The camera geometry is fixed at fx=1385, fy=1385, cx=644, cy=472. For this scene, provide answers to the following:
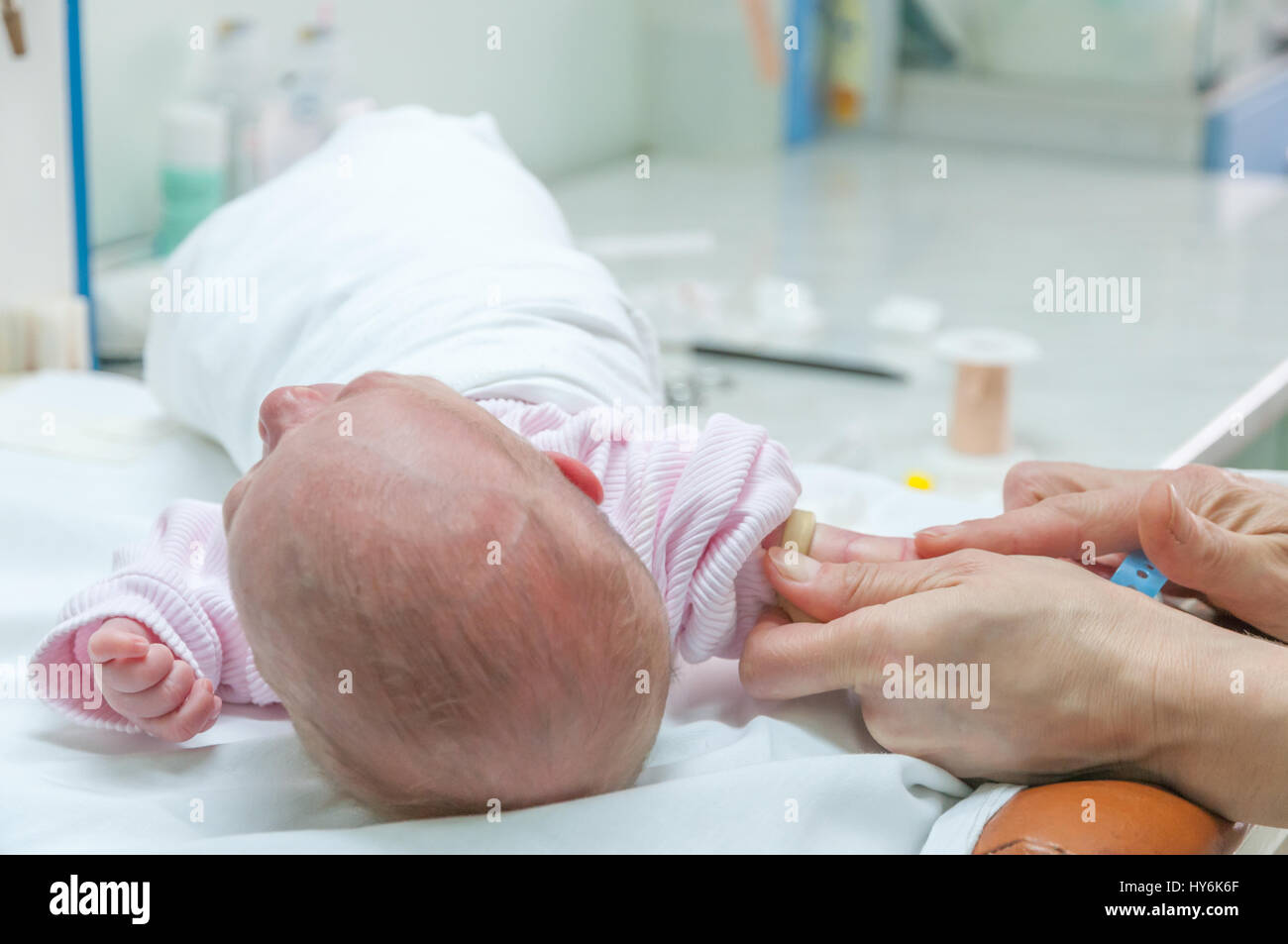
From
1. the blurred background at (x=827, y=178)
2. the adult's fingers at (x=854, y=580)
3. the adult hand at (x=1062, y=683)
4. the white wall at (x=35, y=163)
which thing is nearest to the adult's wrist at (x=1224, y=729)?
the adult hand at (x=1062, y=683)

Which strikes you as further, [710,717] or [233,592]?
[710,717]

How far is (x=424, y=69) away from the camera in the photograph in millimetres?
2197

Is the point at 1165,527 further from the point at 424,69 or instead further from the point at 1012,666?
the point at 424,69

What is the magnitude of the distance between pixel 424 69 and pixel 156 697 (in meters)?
1.68

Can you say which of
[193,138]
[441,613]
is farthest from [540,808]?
[193,138]

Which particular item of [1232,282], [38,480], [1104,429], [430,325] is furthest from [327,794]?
[1232,282]

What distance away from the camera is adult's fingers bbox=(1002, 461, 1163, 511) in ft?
2.78

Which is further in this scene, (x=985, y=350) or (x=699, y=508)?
(x=985, y=350)

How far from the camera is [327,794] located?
0.69 meters

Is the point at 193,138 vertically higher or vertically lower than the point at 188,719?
higher

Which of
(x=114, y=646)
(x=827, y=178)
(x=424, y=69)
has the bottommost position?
(x=827, y=178)
